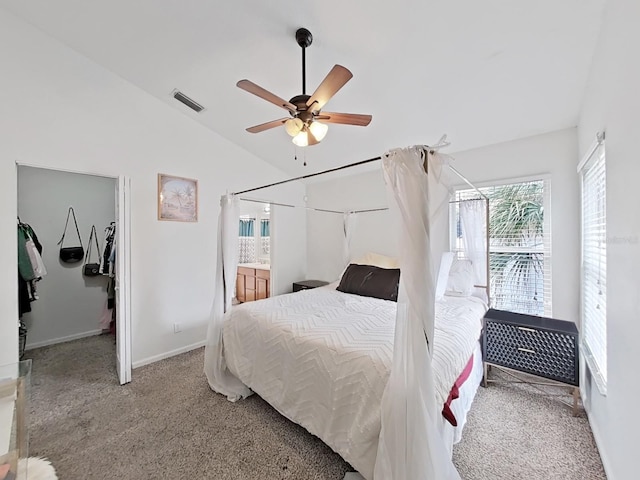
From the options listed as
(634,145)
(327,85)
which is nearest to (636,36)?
(634,145)

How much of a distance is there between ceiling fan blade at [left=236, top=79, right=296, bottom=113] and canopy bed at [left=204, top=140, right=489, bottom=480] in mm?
859

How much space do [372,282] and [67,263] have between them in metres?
4.07

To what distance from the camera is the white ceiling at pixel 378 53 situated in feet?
5.56

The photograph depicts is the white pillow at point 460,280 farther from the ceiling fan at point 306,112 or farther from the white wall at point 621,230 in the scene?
the ceiling fan at point 306,112

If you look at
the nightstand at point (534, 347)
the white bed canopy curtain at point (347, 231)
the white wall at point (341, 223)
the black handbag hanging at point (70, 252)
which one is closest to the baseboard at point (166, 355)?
the black handbag hanging at point (70, 252)

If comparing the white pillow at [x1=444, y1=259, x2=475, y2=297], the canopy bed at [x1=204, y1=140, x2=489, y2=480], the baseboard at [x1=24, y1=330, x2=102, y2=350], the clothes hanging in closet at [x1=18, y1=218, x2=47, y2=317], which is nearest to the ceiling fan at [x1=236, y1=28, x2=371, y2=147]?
the canopy bed at [x1=204, y1=140, x2=489, y2=480]

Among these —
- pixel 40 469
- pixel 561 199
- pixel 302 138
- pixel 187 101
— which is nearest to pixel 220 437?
pixel 40 469

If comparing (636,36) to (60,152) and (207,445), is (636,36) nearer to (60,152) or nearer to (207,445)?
(207,445)

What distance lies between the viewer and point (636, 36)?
1.12m

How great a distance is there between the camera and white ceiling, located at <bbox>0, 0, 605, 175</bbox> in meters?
1.69

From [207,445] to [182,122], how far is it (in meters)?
3.25

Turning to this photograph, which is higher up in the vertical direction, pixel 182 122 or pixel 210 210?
pixel 182 122

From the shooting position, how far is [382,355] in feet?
4.93

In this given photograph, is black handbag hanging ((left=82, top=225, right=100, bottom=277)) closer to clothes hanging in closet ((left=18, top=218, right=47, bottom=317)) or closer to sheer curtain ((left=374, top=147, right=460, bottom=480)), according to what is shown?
clothes hanging in closet ((left=18, top=218, right=47, bottom=317))
